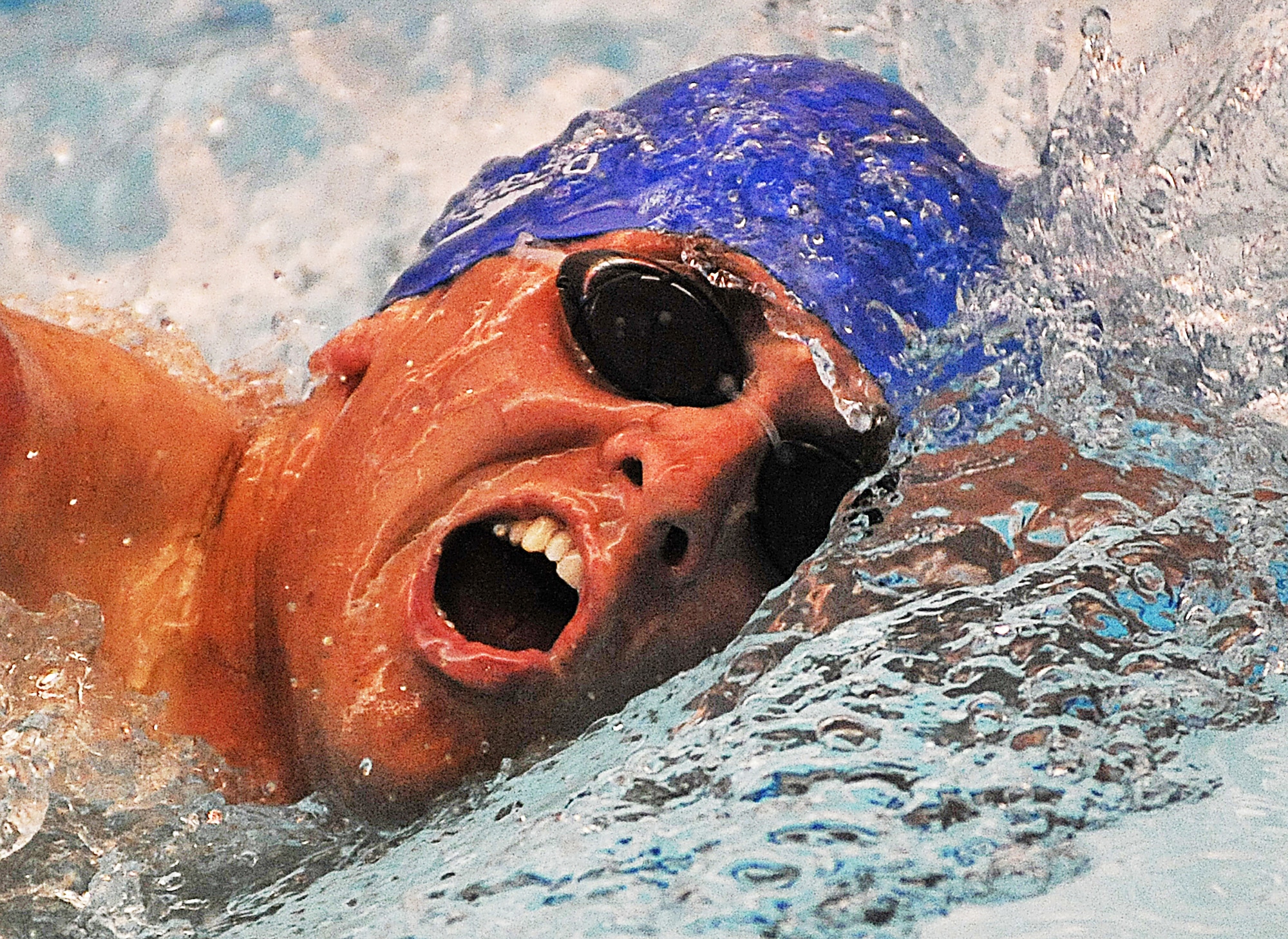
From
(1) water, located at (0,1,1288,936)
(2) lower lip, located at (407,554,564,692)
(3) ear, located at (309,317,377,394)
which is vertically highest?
(3) ear, located at (309,317,377,394)

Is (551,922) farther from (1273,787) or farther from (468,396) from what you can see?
(1273,787)

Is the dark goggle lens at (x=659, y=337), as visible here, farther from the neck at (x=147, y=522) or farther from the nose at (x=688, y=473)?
the neck at (x=147, y=522)

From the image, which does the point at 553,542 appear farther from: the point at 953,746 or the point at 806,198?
the point at 806,198

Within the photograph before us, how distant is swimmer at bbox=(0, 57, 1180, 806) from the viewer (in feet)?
4.36

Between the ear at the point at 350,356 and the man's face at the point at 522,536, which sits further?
the ear at the point at 350,356

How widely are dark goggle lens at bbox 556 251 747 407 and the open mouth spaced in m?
0.18

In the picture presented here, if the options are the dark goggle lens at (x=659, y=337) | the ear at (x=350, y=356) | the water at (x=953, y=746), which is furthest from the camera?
the ear at (x=350, y=356)

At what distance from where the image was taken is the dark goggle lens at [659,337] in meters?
1.38

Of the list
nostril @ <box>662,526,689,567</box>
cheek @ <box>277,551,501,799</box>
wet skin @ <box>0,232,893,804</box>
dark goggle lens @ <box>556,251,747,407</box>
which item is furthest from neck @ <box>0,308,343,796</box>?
nostril @ <box>662,526,689,567</box>

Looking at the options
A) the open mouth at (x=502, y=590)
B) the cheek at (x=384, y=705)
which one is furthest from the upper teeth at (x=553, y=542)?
the cheek at (x=384, y=705)

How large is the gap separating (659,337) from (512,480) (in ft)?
0.64

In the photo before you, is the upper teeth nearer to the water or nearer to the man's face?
the man's face

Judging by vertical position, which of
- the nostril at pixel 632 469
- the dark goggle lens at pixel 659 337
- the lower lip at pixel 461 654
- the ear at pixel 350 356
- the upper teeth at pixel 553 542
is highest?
→ the ear at pixel 350 356

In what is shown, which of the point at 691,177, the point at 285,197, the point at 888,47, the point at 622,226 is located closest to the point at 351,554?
the point at 622,226
